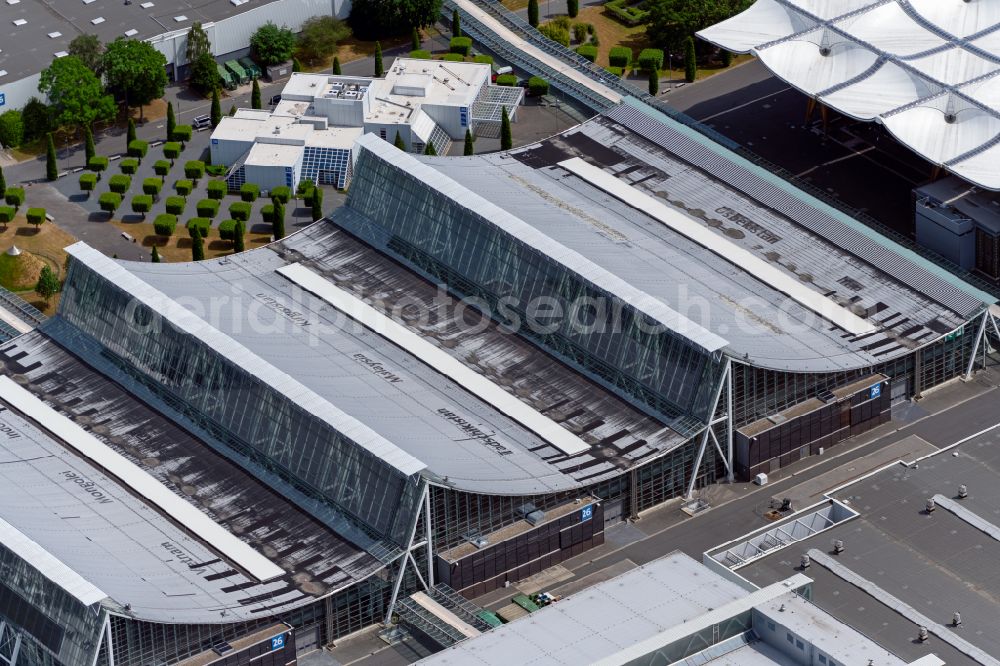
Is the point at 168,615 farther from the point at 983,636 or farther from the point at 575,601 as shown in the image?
the point at 983,636

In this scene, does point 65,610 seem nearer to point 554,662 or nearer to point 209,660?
point 209,660

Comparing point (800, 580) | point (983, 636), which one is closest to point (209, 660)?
point (800, 580)

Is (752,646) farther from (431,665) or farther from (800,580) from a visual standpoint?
(431,665)

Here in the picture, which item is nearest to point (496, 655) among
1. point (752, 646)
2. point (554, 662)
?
point (554, 662)

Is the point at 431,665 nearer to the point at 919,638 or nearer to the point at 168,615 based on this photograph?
the point at 168,615

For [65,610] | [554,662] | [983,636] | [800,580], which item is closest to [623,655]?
[554,662]

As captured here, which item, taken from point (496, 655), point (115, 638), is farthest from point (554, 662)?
point (115, 638)
